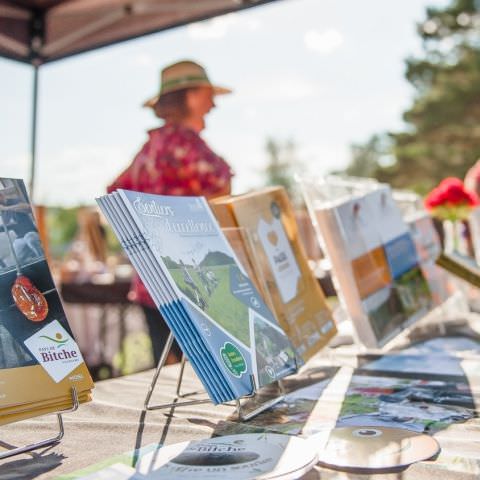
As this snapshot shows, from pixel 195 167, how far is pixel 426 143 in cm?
1467

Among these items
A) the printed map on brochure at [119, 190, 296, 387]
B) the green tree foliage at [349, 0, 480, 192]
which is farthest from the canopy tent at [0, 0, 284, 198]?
the green tree foliage at [349, 0, 480, 192]

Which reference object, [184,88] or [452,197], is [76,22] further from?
[452,197]

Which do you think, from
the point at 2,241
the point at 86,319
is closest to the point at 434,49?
the point at 86,319

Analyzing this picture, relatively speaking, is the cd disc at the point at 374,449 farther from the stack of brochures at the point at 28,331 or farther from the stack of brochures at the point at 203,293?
the stack of brochures at the point at 28,331

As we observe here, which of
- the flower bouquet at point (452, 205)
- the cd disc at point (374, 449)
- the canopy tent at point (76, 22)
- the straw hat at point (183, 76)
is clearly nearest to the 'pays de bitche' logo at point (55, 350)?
the cd disc at point (374, 449)

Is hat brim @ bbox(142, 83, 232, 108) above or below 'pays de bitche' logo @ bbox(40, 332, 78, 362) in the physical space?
above

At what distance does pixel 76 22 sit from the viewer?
3.52m

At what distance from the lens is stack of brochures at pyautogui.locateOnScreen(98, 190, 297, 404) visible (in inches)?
33.4

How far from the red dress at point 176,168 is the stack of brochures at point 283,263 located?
11.7 inches

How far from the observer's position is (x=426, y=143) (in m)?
15.4

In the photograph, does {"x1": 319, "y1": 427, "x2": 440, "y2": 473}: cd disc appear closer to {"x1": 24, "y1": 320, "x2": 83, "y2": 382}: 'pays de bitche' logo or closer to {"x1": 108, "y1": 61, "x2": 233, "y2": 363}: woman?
{"x1": 24, "y1": 320, "x2": 83, "y2": 382}: 'pays de bitche' logo

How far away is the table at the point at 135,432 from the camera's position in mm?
684

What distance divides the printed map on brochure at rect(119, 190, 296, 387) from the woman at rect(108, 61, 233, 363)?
533mm

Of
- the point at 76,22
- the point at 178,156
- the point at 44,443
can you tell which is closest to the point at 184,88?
the point at 178,156
